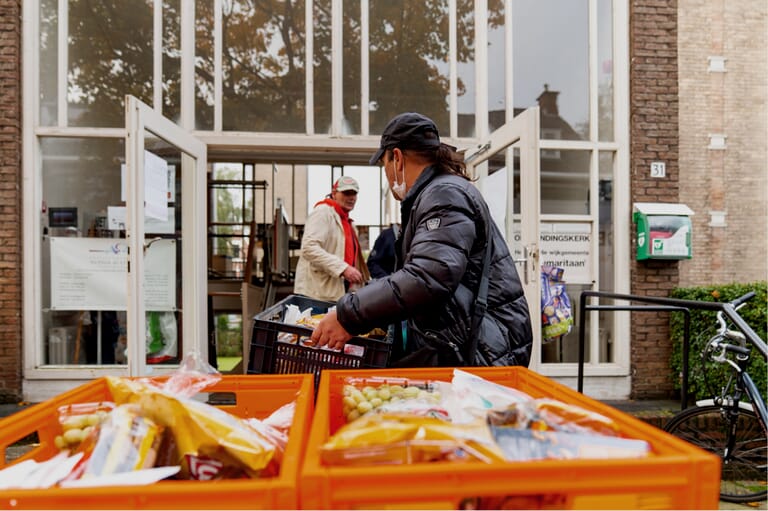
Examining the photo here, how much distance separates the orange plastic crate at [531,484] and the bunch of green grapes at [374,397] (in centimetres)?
40

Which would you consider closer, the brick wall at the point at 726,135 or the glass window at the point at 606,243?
the glass window at the point at 606,243

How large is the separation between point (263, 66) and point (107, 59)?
1.57 meters

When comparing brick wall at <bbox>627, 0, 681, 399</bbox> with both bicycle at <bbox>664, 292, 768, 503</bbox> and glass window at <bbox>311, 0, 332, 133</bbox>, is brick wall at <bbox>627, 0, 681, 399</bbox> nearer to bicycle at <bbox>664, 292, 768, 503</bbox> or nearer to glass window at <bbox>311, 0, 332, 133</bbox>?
bicycle at <bbox>664, 292, 768, 503</bbox>

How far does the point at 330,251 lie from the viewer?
209 inches

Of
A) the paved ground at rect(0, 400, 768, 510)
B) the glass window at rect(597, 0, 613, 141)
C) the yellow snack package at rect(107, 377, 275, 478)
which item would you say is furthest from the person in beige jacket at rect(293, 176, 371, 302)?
the yellow snack package at rect(107, 377, 275, 478)

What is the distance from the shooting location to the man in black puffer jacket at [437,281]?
5.95 ft

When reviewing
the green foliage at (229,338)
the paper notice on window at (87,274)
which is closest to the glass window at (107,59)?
the paper notice on window at (87,274)

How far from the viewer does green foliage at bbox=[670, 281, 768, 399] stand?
5176mm

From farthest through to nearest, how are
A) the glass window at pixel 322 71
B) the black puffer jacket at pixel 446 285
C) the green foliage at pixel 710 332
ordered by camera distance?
the glass window at pixel 322 71 → the green foliage at pixel 710 332 → the black puffer jacket at pixel 446 285

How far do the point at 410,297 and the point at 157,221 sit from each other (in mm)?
3544

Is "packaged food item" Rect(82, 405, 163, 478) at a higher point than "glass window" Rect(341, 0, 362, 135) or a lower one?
lower

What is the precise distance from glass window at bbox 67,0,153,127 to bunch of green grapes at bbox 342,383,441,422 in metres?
5.12

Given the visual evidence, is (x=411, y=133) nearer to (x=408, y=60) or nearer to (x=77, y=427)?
(x=77, y=427)

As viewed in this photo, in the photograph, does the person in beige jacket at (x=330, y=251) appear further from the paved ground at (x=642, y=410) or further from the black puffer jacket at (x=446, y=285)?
the black puffer jacket at (x=446, y=285)
